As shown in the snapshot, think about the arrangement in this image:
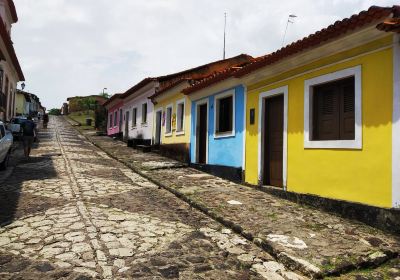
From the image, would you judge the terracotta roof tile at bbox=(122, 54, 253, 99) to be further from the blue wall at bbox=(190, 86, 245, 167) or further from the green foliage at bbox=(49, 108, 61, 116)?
the green foliage at bbox=(49, 108, 61, 116)

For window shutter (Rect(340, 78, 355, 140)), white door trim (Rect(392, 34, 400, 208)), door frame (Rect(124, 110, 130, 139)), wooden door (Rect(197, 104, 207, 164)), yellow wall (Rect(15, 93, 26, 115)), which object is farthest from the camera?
yellow wall (Rect(15, 93, 26, 115))

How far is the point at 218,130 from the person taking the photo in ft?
36.8

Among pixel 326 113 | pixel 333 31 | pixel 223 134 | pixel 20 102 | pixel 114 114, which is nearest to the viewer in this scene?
pixel 333 31

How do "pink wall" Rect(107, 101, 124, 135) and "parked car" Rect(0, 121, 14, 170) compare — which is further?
"pink wall" Rect(107, 101, 124, 135)

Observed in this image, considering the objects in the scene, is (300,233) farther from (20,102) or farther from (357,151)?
(20,102)

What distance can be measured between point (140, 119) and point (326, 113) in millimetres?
14134

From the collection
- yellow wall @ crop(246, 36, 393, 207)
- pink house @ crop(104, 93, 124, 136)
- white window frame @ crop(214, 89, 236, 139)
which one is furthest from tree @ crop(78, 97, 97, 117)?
yellow wall @ crop(246, 36, 393, 207)

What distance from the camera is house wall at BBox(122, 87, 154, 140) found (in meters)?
17.9

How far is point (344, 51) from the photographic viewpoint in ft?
20.3

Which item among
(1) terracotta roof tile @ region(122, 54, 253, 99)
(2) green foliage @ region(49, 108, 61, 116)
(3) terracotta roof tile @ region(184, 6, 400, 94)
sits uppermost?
(2) green foliage @ region(49, 108, 61, 116)

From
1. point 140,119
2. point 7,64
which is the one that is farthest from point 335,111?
point 7,64

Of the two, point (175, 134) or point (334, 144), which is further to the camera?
point (175, 134)

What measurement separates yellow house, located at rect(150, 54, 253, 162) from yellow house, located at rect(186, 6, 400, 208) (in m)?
4.94

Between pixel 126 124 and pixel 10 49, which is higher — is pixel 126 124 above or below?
below
